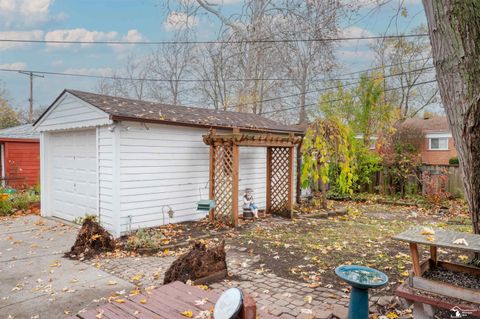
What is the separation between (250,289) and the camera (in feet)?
13.0

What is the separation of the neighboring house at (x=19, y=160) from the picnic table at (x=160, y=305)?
40.7 ft

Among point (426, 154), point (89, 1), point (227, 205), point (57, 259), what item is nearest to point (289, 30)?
point (227, 205)

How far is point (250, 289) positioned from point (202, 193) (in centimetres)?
441

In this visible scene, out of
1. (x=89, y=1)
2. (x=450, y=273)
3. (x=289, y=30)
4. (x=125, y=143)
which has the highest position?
(x=89, y=1)

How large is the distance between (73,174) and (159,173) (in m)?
2.31

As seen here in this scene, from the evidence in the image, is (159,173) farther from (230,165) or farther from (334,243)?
(334,243)

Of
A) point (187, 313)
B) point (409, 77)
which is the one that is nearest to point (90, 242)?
point (187, 313)

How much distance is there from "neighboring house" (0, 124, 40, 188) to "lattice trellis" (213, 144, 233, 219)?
9.06 metres

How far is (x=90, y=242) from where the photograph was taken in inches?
220

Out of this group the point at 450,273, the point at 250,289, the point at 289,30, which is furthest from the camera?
the point at 289,30

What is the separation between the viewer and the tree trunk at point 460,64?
8.97ft

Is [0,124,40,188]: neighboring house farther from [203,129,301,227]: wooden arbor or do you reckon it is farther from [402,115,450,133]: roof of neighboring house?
[402,115,450,133]: roof of neighboring house

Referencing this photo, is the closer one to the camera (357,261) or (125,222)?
(357,261)

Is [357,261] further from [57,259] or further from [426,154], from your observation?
[426,154]
